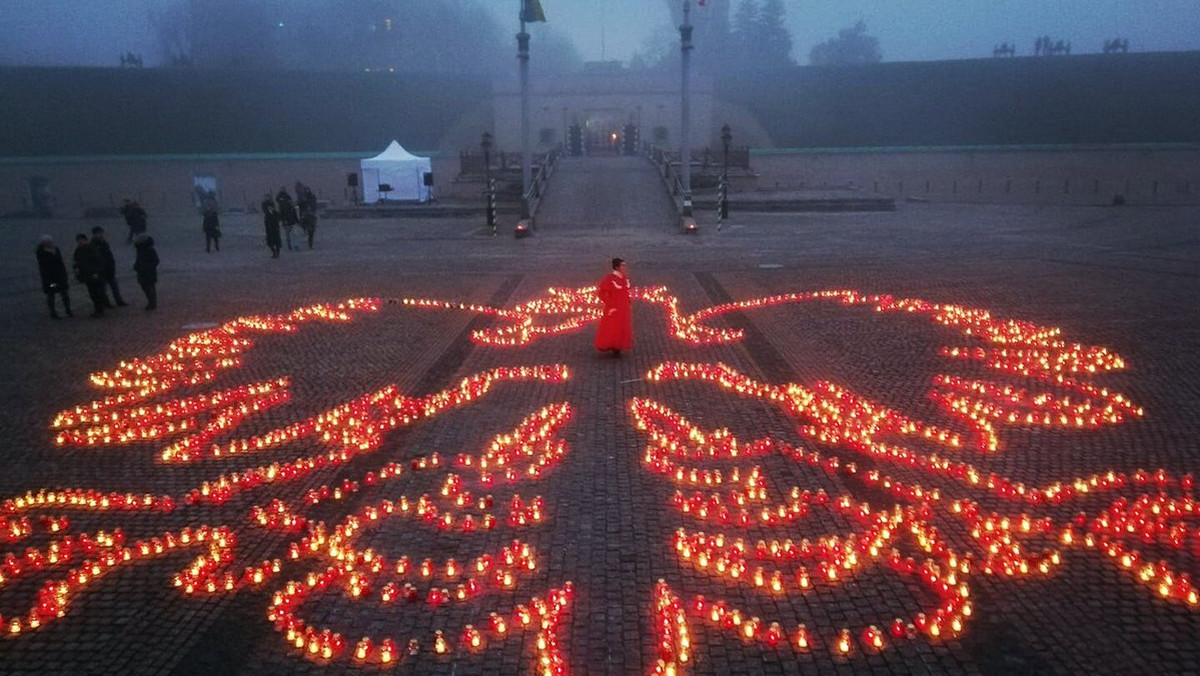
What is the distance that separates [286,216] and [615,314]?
16184 millimetres

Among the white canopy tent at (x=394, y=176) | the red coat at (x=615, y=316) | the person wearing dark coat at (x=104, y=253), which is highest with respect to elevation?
the white canopy tent at (x=394, y=176)

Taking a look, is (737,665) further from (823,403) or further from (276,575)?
(823,403)

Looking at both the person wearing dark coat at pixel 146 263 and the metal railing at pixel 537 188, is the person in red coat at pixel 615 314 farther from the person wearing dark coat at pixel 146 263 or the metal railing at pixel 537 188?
the metal railing at pixel 537 188

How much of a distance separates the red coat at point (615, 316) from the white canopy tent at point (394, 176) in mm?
28390

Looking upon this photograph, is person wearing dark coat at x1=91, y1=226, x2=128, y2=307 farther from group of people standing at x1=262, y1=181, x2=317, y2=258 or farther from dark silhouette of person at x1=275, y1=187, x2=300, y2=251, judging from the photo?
dark silhouette of person at x1=275, y1=187, x2=300, y2=251

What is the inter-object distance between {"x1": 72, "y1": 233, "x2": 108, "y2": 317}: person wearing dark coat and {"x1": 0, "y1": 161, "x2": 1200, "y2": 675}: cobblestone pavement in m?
0.45

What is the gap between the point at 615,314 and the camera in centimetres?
1226

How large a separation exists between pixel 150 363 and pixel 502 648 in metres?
9.13

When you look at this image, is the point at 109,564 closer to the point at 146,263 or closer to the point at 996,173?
the point at 146,263

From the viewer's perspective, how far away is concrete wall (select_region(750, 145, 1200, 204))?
155 ft

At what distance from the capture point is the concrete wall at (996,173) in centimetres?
4725

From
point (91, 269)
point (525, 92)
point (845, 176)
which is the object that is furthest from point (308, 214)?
point (845, 176)

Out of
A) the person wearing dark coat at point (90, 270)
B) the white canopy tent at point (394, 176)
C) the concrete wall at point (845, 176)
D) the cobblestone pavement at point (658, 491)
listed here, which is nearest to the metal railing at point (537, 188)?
the white canopy tent at point (394, 176)

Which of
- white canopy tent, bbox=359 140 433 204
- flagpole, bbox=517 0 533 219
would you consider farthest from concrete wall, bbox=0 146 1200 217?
flagpole, bbox=517 0 533 219
